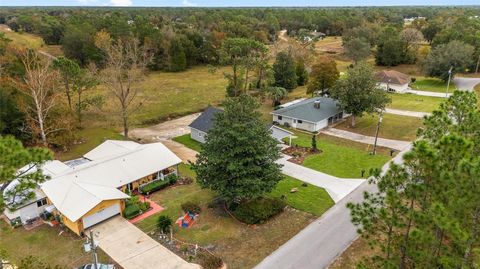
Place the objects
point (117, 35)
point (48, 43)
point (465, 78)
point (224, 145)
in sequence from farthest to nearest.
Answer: point (48, 43) → point (117, 35) → point (465, 78) → point (224, 145)

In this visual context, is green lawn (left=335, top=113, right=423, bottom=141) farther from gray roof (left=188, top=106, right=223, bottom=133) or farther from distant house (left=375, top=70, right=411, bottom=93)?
gray roof (left=188, top=106, right=223, bottom=133)

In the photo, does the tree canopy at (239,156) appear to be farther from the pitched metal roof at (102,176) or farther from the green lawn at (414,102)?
the green lawn at (414,102)

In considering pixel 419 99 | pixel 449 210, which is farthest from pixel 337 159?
pixel 419 99

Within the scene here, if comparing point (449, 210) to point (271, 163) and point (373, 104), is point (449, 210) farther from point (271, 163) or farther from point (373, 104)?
point (373, 104)

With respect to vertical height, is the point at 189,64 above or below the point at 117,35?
below

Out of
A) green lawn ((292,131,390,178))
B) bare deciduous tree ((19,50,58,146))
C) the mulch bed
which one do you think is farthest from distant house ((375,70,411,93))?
bare deciduous tree ((19,50,58,146))

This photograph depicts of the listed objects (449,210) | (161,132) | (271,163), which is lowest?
(161,132)
